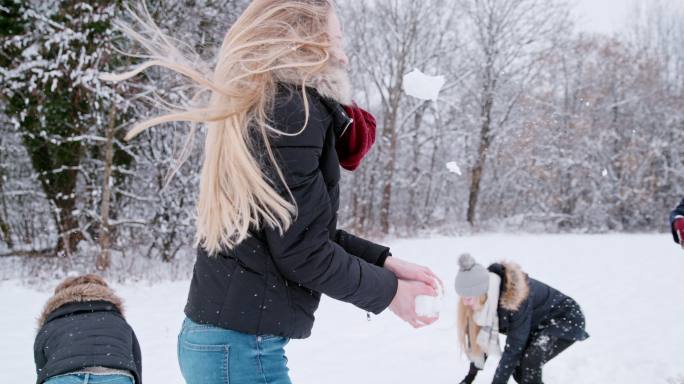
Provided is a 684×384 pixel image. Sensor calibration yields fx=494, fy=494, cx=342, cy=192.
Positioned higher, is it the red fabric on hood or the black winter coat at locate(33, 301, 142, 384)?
the red fabric on hood

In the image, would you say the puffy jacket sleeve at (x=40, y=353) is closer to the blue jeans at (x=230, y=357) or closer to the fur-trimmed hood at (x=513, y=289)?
the blue jeans at (x=230, y=357)

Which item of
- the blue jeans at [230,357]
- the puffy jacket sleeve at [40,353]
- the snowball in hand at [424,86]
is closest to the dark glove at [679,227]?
the snowball in hand at [424,86]

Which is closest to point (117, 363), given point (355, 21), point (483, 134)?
point (355, 21)

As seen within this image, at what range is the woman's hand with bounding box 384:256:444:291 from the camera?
1413 mm

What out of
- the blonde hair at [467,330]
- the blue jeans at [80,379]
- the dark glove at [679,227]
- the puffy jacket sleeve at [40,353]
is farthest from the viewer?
the dark glove at [679,227]

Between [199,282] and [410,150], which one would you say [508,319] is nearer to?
[199,282]

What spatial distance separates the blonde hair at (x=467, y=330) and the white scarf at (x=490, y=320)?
5 cm

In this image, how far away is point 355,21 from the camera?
1811 centimetres

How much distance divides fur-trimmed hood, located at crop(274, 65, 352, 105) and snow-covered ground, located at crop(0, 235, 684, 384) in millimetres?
4015

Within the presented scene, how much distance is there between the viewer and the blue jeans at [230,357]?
49.3 inches

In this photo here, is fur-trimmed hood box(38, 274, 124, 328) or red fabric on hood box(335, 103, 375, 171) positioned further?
fur-trimmed hood box(38, 274, 124, 328)

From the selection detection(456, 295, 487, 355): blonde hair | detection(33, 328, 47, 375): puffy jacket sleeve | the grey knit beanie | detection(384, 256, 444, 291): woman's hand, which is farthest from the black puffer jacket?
detection(456, 295, 487, 355): blonde hair

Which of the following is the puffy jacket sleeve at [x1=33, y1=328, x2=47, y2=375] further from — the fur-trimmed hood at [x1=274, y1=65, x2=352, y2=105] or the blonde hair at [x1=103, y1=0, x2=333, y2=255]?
the fur-trimmed hood at [x1=274, y1=65, x2=352, y2=105]

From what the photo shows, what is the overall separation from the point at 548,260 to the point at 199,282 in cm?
1100
